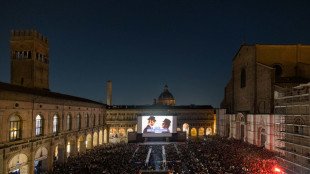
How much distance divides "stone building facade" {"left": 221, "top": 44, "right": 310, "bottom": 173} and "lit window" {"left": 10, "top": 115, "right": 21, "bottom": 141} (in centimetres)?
3197

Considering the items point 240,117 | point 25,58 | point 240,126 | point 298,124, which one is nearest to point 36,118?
point 25,58

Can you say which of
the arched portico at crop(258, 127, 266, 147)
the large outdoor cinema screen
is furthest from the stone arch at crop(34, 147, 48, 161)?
the arched portico at crop(258, 127, 266, 147)

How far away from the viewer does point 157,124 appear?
52.6m

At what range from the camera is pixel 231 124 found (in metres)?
54.0

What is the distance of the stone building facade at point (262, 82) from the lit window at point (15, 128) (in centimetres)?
3197

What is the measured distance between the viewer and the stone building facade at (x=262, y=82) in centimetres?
3984

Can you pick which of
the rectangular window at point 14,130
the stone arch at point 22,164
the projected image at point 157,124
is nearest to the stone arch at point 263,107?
the projected image at point 157,124

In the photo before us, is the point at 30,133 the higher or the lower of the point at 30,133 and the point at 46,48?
the lower

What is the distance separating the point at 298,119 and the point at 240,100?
26.0m

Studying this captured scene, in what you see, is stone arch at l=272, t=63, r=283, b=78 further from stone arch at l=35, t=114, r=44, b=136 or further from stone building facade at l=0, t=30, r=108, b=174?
stone arch at l=35, t=114, r=44, b=136

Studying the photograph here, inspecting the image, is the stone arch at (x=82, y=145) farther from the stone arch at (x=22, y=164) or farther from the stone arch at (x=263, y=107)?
the stone arch at (x=263, y=107)

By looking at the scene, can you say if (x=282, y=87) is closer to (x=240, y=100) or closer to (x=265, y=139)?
(x=265, y=139)

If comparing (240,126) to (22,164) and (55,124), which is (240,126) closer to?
(55,124)

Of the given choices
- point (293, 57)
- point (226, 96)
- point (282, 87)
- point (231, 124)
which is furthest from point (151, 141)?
point (293, 57)
